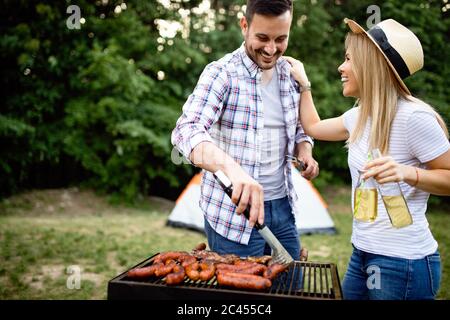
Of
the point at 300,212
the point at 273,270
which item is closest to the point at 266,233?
the point at 273,270

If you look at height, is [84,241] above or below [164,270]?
below

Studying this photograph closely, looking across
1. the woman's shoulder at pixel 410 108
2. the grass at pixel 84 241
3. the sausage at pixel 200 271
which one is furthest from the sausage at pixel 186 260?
the grass at pixel 84 241

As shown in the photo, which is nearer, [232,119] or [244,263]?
[244,263]

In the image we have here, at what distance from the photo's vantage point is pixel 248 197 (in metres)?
1.89

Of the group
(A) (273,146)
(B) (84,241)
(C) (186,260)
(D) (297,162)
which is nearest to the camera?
(C) (186,260)

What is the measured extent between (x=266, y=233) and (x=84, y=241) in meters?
5.84

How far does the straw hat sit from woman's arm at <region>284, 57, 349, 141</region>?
1.91 feet

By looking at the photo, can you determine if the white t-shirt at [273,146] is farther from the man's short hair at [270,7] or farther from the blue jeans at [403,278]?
the blue jeans at [403,278]

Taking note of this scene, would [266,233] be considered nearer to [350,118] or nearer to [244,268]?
[244,268]

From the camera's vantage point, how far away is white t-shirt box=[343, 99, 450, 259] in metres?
1.95

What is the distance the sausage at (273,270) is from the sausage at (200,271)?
265mm

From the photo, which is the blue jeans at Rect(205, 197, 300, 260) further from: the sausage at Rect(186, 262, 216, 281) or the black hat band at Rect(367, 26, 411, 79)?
the black hat band at Rect(367, 26, 411, 79)
